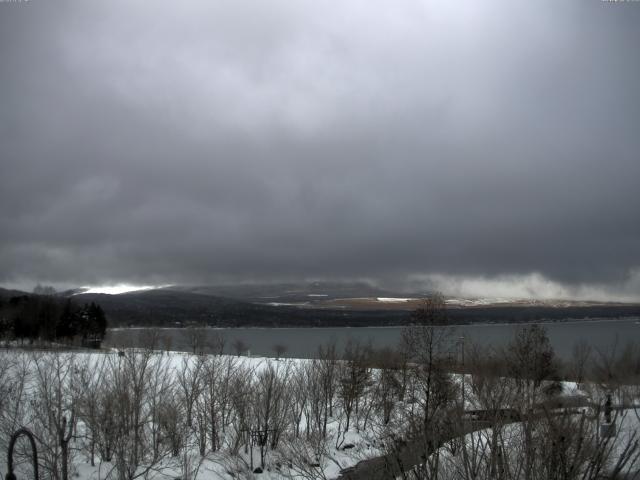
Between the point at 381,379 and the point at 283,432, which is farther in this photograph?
the point at 381,379

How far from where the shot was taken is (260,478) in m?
30.5

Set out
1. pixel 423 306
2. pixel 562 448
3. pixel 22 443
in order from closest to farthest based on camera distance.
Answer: pixel 562 448 < pixel 22 443 < pixel 423 306

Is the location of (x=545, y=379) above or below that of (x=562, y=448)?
below

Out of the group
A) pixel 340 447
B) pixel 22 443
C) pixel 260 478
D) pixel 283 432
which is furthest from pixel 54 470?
pixel 340 447

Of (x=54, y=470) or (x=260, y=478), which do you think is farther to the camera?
(x=260, y=478)

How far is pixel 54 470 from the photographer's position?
64.5 ft

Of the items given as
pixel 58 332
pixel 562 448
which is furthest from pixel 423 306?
pixel 58 332

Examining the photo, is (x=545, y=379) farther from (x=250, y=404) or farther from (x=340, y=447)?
(x=250, y=404)

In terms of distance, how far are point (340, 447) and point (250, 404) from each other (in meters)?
8.48

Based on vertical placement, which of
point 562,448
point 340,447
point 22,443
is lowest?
point 340,447

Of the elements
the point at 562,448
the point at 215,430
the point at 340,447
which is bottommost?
the point at 340,447

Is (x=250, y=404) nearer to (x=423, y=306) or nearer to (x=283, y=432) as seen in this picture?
(x=283, y=432)

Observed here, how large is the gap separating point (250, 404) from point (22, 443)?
46.2ft

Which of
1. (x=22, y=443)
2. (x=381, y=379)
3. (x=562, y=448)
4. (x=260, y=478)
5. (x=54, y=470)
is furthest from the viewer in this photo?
(x=381, y=379)
